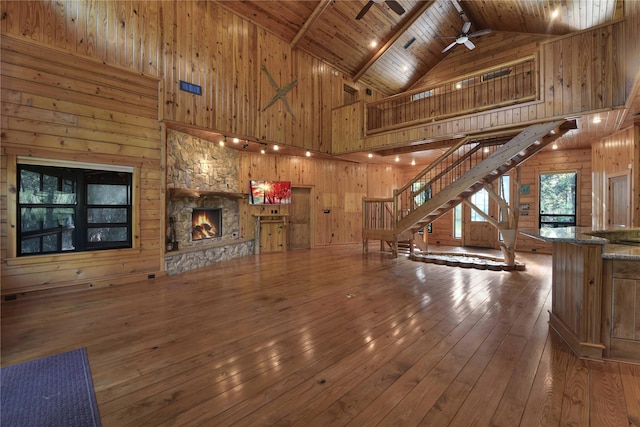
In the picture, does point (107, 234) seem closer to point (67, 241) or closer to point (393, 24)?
point (67, 241)

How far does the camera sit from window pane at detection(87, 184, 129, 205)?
182 inches

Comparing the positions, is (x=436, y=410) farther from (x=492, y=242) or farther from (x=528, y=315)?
(x=492, y=242)

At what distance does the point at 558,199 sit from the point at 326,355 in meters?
8.92

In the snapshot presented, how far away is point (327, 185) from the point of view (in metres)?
9.48

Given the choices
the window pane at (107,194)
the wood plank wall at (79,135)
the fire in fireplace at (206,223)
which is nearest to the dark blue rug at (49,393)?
the wood plank wall at (79,135)

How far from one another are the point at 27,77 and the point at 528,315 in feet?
24.1

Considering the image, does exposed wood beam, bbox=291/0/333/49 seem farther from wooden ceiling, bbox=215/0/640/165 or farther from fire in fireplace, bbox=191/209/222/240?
fire in fireplace, bbox=191/209/222/240

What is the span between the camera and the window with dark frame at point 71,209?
4078 millimetres

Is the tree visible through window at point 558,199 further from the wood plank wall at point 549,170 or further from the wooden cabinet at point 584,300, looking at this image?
the wooden cabinet at point 584,300

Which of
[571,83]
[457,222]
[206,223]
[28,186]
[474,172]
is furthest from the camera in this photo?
[457,222]

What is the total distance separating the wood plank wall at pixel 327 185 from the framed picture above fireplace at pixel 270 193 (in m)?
0.21

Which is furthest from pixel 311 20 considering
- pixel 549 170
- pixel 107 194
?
pixel 549 170

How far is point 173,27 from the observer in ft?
17.5

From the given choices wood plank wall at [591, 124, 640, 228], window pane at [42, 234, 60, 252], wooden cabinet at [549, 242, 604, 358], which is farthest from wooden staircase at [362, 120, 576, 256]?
window pane at [42, 234, 60, 252]
